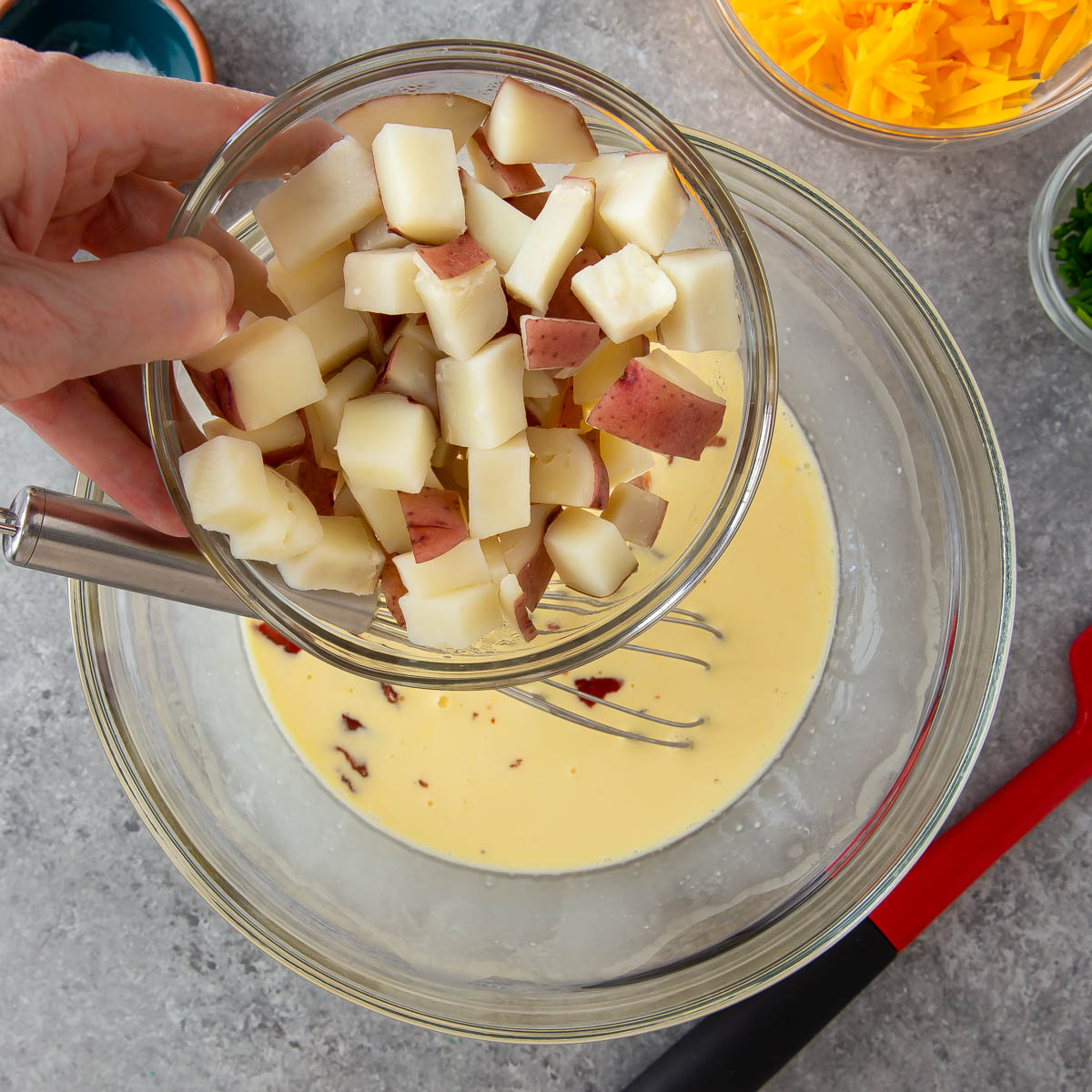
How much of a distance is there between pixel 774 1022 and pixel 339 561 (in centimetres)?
77

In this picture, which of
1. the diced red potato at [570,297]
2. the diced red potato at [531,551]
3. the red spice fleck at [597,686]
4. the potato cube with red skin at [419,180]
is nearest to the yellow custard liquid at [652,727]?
the red spice fleck at [597,686]

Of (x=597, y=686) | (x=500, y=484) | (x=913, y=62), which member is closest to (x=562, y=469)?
(x=500, y=484)

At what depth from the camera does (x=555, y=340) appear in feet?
2.27

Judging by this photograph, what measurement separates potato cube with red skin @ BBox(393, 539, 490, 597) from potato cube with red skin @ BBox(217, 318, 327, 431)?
15 centimetres

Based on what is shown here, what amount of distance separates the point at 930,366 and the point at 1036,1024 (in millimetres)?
803

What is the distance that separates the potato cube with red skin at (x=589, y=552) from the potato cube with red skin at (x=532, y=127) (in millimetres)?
287

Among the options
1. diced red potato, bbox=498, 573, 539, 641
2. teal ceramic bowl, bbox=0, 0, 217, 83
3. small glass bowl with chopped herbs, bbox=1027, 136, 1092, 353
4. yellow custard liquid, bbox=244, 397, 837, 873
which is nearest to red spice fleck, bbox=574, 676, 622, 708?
yellow custard liquid, bbox=244, 397, 837, 873

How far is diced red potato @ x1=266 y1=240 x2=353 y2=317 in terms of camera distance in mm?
762

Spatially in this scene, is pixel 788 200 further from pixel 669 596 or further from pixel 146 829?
pixel 146 829

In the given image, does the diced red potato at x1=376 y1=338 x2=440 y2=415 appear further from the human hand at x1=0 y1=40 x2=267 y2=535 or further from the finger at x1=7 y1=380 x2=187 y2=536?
the finger at x1=7 y1=380 x2=187 y2=536

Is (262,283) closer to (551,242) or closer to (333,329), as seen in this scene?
(333,329)

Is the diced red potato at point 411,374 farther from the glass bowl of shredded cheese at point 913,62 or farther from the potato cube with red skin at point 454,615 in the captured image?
the glass bowl of shredded cheese at point 913,62

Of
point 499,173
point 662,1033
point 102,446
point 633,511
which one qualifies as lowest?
point 662,1033

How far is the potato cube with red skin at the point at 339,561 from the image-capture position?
74cm
